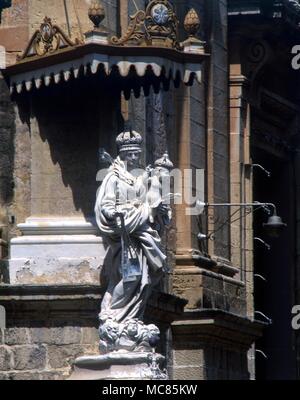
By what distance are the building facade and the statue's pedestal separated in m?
0.24

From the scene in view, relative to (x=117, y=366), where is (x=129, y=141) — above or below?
above

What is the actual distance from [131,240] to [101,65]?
2.07 metres

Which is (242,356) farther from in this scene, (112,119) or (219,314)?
(112,119)

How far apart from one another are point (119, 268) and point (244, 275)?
341 inches

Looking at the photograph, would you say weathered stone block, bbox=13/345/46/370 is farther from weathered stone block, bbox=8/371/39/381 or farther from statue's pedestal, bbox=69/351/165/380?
statue's pedestal, bbox=69/351/165/380

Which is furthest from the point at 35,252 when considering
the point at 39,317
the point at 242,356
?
the point at 242,356

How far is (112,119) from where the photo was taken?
38844 millimetres

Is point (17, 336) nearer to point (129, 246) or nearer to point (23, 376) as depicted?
point (23, 376)

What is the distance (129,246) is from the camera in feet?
124

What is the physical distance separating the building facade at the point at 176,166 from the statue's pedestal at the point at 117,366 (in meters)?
0.24

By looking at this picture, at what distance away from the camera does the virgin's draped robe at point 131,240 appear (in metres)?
37.8

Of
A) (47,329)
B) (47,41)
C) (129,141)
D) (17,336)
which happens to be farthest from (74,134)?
(17,336)

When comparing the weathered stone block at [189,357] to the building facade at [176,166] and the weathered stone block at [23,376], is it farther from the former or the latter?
the weathered stone block at [23,376]

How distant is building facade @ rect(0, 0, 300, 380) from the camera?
3822 centimetres
